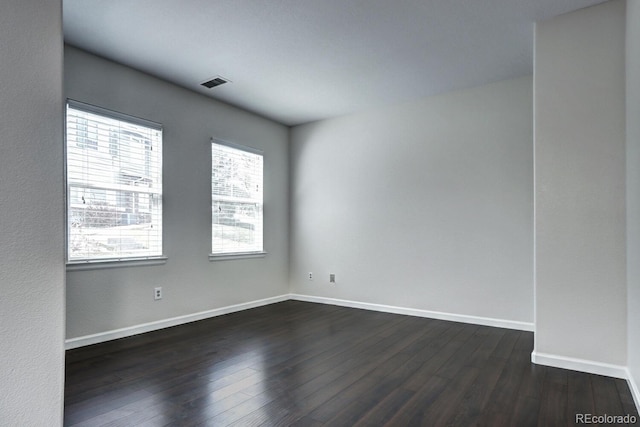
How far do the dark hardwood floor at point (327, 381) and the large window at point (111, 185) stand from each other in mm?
886

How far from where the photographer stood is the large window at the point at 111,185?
3178 millimetres

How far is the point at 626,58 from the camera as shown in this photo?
251 cm

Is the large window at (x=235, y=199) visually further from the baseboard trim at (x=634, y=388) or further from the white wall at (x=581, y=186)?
the baseboard trim at (x=634, y=388)

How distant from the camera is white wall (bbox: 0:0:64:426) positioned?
1352 mm

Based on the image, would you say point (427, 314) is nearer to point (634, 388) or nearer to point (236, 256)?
point (634, 388)

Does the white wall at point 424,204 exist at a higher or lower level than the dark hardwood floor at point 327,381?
higher

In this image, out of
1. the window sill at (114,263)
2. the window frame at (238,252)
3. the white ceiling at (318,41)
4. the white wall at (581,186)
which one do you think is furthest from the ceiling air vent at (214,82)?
the white wall at (581,186)

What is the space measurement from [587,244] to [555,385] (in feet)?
3.35

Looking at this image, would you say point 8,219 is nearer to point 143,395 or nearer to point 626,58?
point 143,395

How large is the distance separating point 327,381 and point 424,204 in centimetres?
255

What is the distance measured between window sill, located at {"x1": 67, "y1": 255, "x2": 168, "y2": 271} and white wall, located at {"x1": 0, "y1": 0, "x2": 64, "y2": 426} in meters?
1.98

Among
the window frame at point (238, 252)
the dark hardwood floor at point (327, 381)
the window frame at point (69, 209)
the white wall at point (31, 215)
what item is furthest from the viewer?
the window frame at point (238, 252)

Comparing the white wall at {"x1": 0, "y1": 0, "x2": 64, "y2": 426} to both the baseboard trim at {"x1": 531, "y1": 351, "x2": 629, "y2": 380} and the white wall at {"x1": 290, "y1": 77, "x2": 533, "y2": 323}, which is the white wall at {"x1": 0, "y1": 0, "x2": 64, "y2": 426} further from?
the white wall at {"x1": 290, "y1": 77, "x2": 533, "y2": 323}

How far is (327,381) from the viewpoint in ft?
8.19
